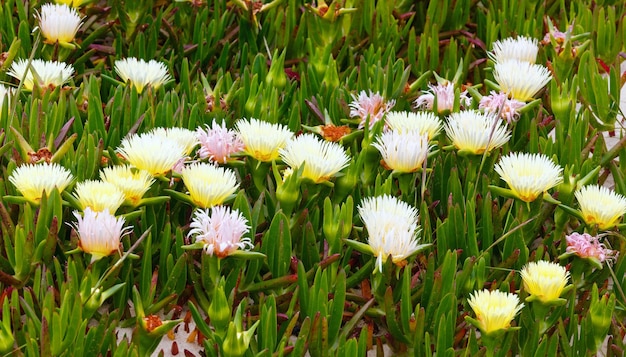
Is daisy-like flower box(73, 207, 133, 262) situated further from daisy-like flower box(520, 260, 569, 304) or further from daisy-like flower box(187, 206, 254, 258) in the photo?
daisy-like flower box(520, 260, 569, 304)

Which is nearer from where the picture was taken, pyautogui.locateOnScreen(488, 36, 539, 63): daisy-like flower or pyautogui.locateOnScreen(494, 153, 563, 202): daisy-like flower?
pyautogui.locateOnScreen(494, 153, 563, 202): daisy-like flower

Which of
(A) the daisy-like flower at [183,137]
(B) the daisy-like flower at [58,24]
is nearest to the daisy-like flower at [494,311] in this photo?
(A) the daisy-like flower at [183,137]

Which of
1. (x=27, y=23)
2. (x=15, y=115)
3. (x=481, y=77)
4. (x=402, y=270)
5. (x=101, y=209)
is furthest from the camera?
(x=481, y=77)

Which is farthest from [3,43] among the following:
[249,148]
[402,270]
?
[402,270]

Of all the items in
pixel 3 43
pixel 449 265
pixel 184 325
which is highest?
pixel 3 43

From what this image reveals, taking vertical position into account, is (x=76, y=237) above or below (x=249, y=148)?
below

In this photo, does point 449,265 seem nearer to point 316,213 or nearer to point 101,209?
point 316,213

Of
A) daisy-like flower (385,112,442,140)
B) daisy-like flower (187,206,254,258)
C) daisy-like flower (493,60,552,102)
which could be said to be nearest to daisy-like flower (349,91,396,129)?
daisy-like flower (385,112,442,140)
